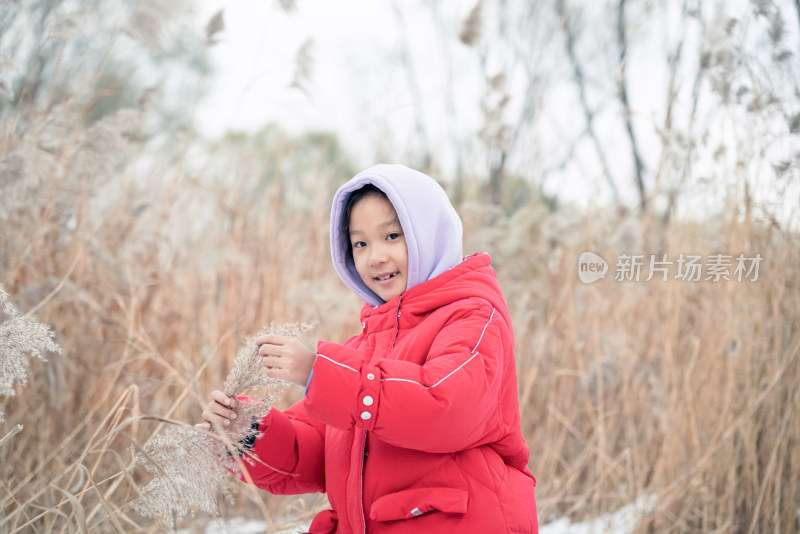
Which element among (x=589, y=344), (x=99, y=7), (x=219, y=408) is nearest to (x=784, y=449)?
(x=589, y=344)

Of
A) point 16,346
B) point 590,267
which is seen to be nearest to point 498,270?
point 590,267

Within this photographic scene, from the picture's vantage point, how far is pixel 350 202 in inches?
59.0

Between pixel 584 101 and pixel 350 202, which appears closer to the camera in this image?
pixel 350 202

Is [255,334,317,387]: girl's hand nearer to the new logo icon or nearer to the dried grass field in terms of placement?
the dried grass field

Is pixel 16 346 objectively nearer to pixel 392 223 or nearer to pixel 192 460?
pixel 192 460

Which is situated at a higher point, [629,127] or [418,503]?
[629,127]

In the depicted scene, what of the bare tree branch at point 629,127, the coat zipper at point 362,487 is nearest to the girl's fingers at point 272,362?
the coat zipper at point 362,487

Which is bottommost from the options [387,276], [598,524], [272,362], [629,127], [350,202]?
[598,524]

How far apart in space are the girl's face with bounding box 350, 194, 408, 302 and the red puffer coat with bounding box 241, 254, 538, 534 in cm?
5

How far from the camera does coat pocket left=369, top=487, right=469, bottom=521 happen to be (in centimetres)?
116

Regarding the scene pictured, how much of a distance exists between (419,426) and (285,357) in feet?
0.74

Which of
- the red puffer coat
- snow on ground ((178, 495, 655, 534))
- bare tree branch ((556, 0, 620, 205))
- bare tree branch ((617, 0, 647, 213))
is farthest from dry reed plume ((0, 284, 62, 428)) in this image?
bare tree branch ((556, 0, 620, 205))

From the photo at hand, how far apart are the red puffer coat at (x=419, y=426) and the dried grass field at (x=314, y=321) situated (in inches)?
17.5

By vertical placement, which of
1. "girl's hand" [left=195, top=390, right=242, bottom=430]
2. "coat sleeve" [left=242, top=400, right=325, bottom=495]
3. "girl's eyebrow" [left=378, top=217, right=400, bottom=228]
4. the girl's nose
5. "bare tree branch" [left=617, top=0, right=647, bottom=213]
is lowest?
"coat sleeve" [left=242, top=400, right=325, bottom=495]
